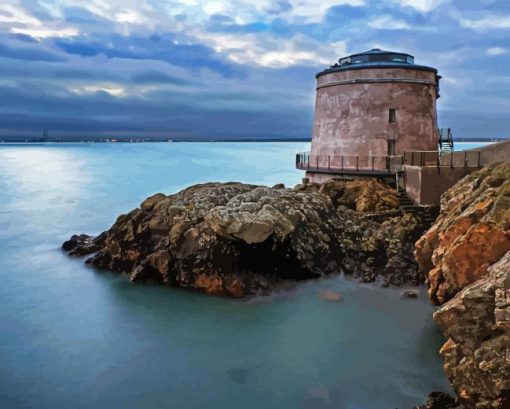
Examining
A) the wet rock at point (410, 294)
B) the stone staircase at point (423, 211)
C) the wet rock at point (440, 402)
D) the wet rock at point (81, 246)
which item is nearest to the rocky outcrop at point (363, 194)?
the stone staircase at point (423, 211)

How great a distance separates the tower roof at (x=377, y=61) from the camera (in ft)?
79.6

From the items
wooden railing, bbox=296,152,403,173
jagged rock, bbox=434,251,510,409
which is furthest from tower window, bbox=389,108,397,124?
jagged rock, bbox=434,251,510,409

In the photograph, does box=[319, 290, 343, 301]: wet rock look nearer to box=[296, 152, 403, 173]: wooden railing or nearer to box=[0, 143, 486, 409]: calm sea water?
box=[0, 143, 486, 409]: calm sea water

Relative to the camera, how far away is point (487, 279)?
9.18 metres

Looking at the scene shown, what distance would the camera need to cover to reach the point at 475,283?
31.3ft

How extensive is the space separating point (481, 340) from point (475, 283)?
1216 mm

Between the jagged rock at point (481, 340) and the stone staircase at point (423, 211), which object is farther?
the stone staircase at point (423, 211)

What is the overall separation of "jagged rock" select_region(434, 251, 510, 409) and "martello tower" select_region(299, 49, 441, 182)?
1542 centimetres

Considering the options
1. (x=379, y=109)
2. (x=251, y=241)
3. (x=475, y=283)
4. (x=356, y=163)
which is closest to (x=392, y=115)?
(x=379, y=109)

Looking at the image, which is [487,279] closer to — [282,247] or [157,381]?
[157,381]

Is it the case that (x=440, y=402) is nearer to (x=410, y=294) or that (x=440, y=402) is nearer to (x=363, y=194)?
(x=410, y=294)

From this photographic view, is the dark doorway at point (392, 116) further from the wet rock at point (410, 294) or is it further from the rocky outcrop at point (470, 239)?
the wet rock at point (410, 294)

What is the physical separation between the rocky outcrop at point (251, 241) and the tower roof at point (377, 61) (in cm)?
767

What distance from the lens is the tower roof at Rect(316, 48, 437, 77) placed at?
2425 cm
